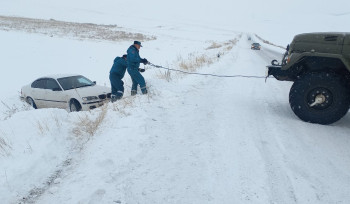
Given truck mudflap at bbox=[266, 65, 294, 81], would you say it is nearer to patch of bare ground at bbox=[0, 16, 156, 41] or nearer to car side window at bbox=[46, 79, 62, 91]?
car side window at bbox=[46, 79, 62, 91]

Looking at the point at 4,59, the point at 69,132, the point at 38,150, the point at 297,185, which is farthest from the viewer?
the point at 4,59

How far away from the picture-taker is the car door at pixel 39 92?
10061mm

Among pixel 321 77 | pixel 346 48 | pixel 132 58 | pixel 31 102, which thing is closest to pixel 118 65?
pixel 132 58

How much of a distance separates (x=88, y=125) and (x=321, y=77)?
13.9 ft

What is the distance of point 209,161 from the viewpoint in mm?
3936

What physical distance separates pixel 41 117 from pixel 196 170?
286cm

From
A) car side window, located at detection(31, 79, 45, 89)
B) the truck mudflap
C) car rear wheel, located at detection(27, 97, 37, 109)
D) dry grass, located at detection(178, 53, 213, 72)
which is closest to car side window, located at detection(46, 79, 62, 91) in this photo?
car side window, located at detection(31, 79, 45, 89)

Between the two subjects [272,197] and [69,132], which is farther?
[69,132]

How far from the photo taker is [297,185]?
3438 millimetres

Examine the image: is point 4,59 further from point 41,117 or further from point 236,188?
point 236,188

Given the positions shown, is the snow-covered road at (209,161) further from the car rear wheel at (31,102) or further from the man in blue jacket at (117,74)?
the car rear wheel at (31,102)

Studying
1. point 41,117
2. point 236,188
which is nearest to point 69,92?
point 41,117

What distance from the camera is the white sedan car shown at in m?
9.20

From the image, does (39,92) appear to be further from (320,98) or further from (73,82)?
(320,98)
